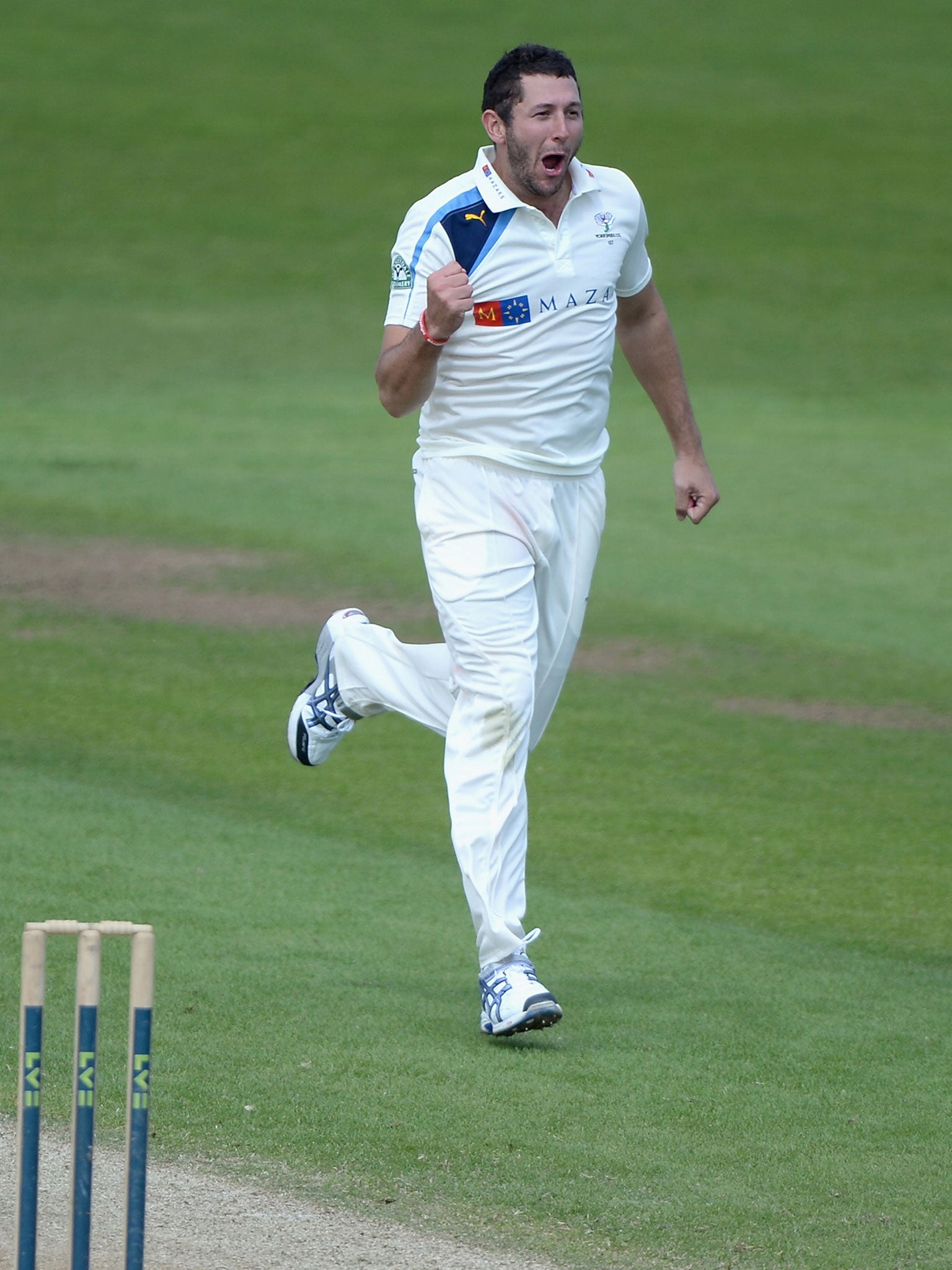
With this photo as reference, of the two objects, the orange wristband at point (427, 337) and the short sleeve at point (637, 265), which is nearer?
the orange wristband at point (427, 337)

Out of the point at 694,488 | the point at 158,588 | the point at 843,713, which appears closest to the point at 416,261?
the point at 694,488

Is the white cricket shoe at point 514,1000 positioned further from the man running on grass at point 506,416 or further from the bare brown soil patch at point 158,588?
the bare brown soil patch at point 158,588

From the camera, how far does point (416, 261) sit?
16.8 ft

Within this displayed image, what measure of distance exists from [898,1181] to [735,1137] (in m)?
0.37

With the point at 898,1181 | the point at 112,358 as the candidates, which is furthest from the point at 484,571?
the point at 112,358

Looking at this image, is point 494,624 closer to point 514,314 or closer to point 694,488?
point 514,314

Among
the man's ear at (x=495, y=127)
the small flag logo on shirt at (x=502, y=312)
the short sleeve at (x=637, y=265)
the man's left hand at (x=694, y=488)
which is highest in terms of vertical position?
the man's ear at (x=495, y=127)

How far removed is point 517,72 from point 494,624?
1409 mm

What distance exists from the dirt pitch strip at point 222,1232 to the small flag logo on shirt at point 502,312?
224cm

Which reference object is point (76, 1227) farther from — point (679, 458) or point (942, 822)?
point (942, 822)

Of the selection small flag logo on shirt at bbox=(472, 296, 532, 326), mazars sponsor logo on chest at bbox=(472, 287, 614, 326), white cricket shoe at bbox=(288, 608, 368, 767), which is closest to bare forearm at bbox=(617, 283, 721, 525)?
mazars sponsor logo on chest at bbox=(472, 287, 614, 326)

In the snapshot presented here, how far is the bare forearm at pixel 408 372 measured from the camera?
16.4ft

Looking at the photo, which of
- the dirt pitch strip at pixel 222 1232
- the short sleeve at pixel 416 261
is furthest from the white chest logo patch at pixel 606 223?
the dirt pitch strip at pixel 222 1232

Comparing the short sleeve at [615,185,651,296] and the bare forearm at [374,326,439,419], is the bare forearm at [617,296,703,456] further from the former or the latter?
the bare forearm at [374,326,439,419]
